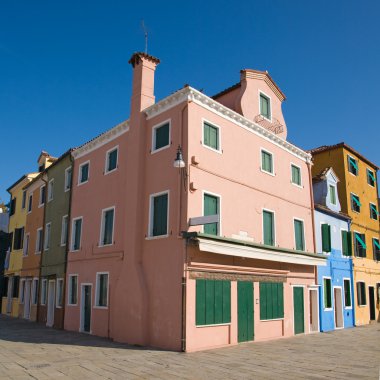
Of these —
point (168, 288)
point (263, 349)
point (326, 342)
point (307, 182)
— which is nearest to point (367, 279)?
point (307, 182)

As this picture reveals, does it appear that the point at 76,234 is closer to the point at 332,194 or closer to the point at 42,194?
the point at 42,194

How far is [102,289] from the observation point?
16.7 m

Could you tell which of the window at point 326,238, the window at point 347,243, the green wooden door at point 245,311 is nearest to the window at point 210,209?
the green wooden door at point 245,311

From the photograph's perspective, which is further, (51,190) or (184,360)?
(51,190)

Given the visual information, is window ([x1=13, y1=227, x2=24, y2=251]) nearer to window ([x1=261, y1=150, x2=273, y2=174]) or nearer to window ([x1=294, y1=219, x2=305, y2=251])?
window ([x1=261, y1=150, x2=273, y2=174])

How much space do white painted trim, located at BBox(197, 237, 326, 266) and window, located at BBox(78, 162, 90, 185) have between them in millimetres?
9228

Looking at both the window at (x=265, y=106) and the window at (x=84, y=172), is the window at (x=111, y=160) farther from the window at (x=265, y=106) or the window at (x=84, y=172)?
the window at (x=265, y=106)

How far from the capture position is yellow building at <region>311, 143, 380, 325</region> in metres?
23.8

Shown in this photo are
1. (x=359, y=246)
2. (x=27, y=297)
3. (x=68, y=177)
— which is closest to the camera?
(x=68, y=177)

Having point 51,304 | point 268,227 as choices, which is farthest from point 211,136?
point 51,304

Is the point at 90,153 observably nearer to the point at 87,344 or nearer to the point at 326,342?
the point at 87,344

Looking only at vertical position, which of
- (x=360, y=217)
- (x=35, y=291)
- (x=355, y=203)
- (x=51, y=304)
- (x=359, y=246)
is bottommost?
(x=51, y=304)

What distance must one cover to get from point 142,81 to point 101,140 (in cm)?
405

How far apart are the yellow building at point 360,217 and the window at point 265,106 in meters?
8.28
